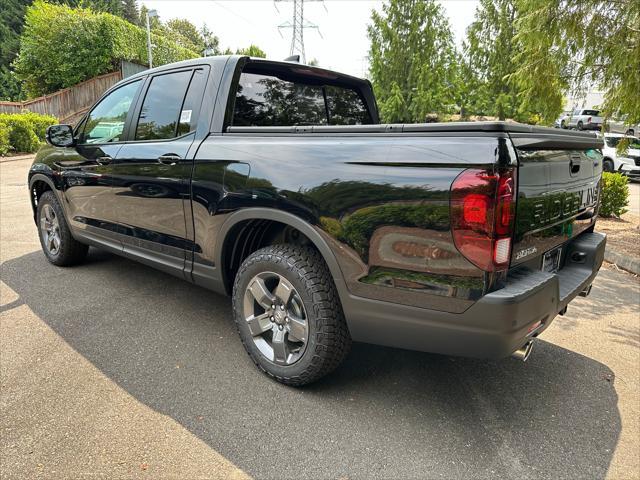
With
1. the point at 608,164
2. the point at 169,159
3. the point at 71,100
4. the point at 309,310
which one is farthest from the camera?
the point at 71,100

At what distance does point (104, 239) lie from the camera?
3889 mm

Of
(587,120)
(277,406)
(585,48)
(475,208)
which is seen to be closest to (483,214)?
(475,208)

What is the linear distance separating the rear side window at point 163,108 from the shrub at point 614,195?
8.26m

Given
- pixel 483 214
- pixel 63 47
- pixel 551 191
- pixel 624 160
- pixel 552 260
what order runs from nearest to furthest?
1. pixel 483 214
2. pixel 551 191
3. pixel 552 260
4. pixel 624 160
5. pixel 63 47

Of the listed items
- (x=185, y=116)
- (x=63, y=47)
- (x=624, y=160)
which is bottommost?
(x=624, y=160)

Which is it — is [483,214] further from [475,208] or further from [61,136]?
[61,136]

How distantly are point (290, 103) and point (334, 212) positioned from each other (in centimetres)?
148

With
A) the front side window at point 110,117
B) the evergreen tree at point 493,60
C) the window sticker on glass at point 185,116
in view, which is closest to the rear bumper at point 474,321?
the window sticker on glass at point 185,116

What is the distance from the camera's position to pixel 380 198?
6.71 feet

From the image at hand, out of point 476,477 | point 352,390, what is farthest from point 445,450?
point 352,390

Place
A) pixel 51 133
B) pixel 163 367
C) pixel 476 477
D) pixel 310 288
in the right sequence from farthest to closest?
pixel 51 133
pixel 163 367
pixel 310 288
pixel 476 477

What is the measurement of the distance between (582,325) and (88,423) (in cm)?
367

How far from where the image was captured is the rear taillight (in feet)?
5.91

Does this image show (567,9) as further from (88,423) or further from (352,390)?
(88,423)
